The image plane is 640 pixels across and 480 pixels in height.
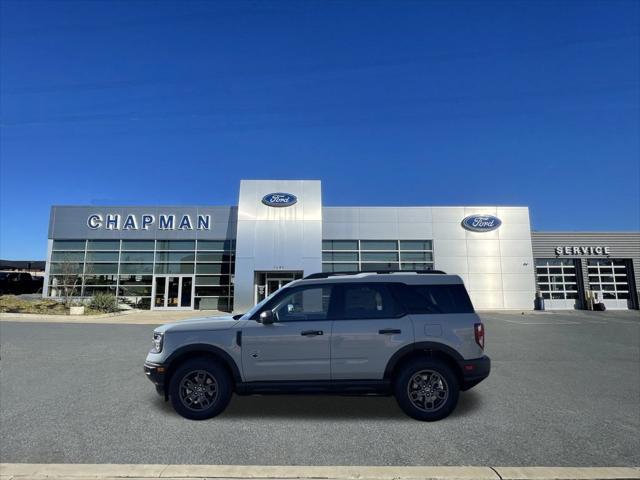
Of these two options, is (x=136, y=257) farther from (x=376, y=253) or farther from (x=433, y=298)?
(x=433, y=298)

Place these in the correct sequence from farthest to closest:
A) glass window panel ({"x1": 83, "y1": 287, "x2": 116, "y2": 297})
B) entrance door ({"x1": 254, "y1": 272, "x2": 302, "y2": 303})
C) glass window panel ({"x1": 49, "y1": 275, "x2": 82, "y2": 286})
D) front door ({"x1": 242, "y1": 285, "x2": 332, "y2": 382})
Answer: glass window panel ({"x1": 83, "y1": 287, "x2": 116, "y2": 297}) < glass window panel ({"x1": 49, "y1": 275, "x2": 82, "y2": 286}) < entrance door ({"x1": 254, "y1": 272, "x2": 302, "y2": 303}) < front door ({"x1": 242, "y1": 285, "x2": 332, "y2": 382})

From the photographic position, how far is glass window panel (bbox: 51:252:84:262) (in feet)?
86.4

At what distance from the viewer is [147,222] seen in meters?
26.6

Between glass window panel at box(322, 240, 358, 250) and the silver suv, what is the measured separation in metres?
21.6

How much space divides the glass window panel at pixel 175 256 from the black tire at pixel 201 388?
→ 2264 cm

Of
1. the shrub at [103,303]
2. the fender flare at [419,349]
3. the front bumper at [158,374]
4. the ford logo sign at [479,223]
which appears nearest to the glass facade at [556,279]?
the ford logo sign at [479,223]

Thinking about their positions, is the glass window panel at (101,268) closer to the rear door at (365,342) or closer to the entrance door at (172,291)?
the entrance door at (172,291)

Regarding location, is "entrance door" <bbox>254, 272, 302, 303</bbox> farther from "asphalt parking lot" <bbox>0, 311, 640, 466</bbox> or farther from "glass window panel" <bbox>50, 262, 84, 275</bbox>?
"asphalt parking lot" <bbox>0, 311, 640, 466</bbox>

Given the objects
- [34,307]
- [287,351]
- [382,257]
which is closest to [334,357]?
[287,351]

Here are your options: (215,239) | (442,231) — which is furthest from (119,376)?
(442,231)

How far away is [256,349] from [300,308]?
799 mm

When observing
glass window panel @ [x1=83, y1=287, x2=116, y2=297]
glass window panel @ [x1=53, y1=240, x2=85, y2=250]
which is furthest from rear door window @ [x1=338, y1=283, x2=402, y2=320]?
glass window panel @ [x1=53, y1=240, x2=85, y2=250]

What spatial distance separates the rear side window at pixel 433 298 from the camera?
5.14m

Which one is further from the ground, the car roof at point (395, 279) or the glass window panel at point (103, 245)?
the glass window panel at point (103, 245)
